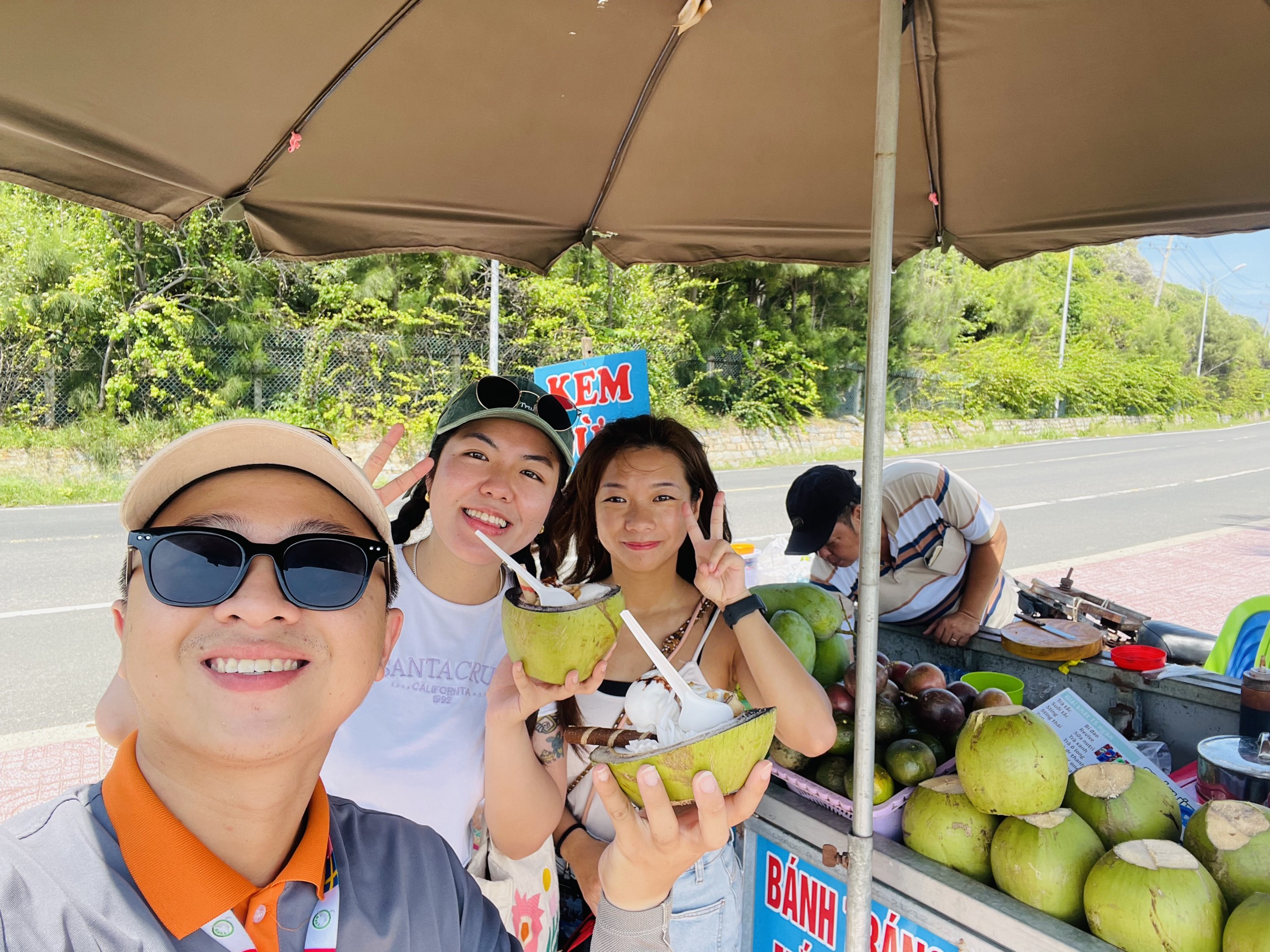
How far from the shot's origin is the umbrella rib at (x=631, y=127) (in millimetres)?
2383

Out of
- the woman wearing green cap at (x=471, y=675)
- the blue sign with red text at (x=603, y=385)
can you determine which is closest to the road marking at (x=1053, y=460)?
the blue sign with red text at (x=603, y=385)

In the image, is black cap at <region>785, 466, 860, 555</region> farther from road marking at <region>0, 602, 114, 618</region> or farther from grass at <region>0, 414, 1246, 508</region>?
grass at <region>0, 414, 1246, 508</region>

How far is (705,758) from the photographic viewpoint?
134 cm

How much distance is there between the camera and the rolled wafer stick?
1.52m

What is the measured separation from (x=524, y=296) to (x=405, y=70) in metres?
17.4

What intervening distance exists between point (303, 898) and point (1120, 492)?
18.9 metres

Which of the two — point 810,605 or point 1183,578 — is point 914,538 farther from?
point 1183,578

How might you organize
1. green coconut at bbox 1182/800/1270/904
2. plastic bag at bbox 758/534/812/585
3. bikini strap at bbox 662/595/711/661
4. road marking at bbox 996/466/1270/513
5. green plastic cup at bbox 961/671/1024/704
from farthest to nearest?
1. road marking at bbox 996/466/1270/513
2. plastic bag at bbox 758/534/812/585
3. green plastic cup at bbox 961/671/1024/704
4. bikini strap at bbox 662/595/711/661
5. green coconut at bbox 1182/800/1270/904

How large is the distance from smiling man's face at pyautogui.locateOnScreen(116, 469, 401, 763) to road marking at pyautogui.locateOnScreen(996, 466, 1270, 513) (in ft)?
46.9

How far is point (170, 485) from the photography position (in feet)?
4.28

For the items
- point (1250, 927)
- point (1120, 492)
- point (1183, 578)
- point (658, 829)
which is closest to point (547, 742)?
point (658, 829)

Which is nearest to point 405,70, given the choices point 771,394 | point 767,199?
point 767,199

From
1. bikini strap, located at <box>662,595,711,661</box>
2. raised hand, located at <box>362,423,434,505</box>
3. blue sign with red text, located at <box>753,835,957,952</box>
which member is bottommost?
blue sign with red text, located at <box>753,835,957,952</box>

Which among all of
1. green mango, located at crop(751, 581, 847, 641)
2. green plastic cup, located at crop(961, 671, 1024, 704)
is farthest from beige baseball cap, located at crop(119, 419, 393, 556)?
green plastic cup, located at crop(961, 671, 1024, 704)
